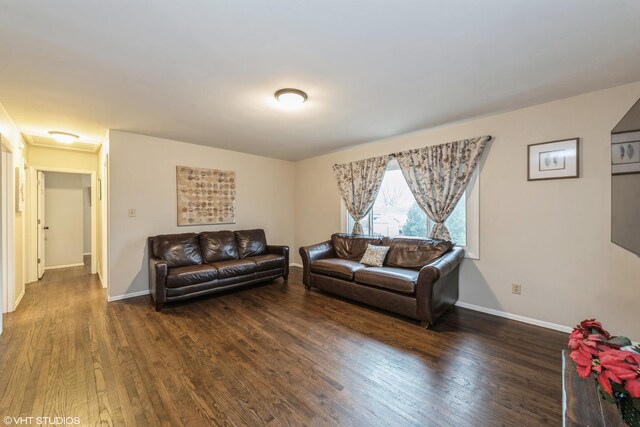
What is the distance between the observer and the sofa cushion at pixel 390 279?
2916 mm

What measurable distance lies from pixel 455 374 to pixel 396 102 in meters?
2.60

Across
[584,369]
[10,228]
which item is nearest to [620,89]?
[584,369]

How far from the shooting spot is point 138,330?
9.05 ft

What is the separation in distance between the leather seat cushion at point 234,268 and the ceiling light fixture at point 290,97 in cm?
244

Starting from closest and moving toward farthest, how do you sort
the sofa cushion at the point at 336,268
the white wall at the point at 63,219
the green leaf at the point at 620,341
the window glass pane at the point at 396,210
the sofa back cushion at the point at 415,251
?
the green leaf at the point at 620,341 → the sofa back cushion at the point at 415,251 → the sofa cushion at the point at 336,268 → the window glass pane at the point at 396,210 → the white wall at the point at 63,219

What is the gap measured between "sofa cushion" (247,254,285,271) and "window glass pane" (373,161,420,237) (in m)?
1.76

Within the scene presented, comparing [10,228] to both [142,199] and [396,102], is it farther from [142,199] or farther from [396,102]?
[396,102]

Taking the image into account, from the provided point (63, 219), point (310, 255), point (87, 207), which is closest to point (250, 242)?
point (310, 255)

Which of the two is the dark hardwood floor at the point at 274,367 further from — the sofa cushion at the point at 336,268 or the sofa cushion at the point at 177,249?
the sofa cushion at the point at 177,249

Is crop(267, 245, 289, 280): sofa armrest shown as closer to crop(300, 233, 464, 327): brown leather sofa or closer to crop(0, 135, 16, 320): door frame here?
crop(300, 233, 464, 327): brown leather sofa

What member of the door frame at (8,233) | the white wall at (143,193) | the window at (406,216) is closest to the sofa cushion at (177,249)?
the white wall at (143,193)

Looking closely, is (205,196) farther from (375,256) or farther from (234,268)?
(375,256)

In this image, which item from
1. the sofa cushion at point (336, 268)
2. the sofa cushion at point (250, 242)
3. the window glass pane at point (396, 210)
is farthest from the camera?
the sofa cushion at point (250, 242)

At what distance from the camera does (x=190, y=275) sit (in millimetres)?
3471
